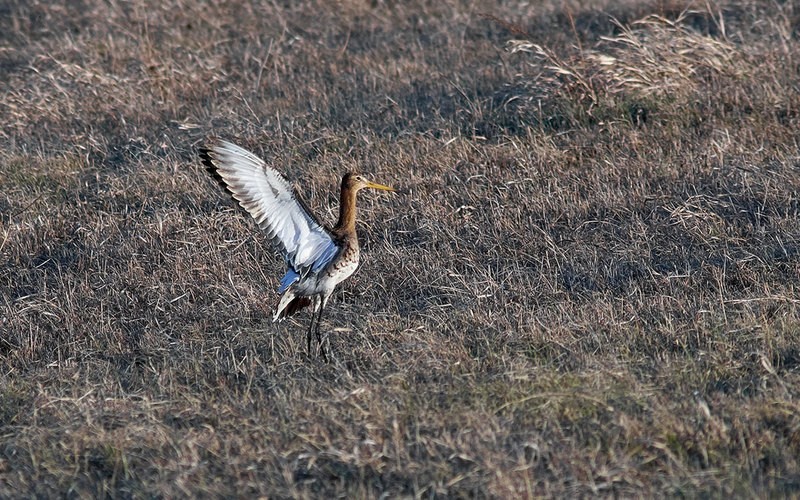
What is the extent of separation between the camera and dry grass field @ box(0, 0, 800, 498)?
507 cm

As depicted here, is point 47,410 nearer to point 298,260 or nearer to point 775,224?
point 298,260

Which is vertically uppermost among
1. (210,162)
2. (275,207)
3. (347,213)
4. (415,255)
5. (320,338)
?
(210,162)

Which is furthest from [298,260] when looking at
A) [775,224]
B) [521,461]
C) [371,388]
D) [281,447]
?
[775,224]

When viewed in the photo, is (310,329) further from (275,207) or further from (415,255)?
(415,255)

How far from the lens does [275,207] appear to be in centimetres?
641

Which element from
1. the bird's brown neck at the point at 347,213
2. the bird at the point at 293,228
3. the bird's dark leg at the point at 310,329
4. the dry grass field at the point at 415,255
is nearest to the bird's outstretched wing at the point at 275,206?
the bird at the point at 293,228

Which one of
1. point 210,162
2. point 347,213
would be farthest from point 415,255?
point 210,162

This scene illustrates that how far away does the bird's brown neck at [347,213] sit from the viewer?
6.70 metres

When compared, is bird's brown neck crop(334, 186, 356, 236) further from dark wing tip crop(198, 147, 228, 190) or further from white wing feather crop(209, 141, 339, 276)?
dark wing tip crop(198, 147, 228, 190)

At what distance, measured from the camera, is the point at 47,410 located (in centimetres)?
582

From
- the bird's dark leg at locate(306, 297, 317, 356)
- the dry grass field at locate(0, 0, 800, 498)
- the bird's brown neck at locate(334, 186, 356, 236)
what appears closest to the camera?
the dry grass field at locate(0, 0, 800, 498)

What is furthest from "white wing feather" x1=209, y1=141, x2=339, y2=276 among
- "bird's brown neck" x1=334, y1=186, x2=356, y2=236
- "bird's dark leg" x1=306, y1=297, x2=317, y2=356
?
"bird's dark leg" x1=306, y1=297, x2=317, y2=356

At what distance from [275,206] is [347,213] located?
561 mm

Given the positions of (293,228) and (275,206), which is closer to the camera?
(275,206)
